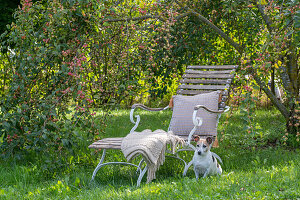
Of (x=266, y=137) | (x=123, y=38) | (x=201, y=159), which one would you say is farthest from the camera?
(x=266, y=137)

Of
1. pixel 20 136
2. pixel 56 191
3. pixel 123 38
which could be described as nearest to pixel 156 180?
pixel 56 191

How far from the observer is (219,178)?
3.29 m

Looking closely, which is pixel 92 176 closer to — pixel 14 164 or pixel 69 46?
pixel 14 164

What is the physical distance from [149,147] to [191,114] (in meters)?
1.18

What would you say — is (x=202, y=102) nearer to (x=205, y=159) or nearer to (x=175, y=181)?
(x=205, y=159)

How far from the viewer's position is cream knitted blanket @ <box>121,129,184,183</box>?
3.09 m

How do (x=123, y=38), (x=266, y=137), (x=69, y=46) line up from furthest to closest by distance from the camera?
1. (x=266, y=137)
2. (x=123, y=38)
3. (x=69, y=46)

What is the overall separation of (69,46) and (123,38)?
0.79 m

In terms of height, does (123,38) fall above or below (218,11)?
below

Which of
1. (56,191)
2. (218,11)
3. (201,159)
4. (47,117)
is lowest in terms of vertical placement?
(56,191)

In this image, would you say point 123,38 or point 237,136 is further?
point 237,136

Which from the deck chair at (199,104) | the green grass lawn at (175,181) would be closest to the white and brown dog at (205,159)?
the green grass lawn at (175,181)

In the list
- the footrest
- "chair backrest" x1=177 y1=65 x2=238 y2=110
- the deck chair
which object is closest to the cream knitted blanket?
the footrest

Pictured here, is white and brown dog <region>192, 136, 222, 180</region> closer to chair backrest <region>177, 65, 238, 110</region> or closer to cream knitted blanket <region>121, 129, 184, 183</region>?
cream knitted blanket <region>121, 129, 184, 183</region>
